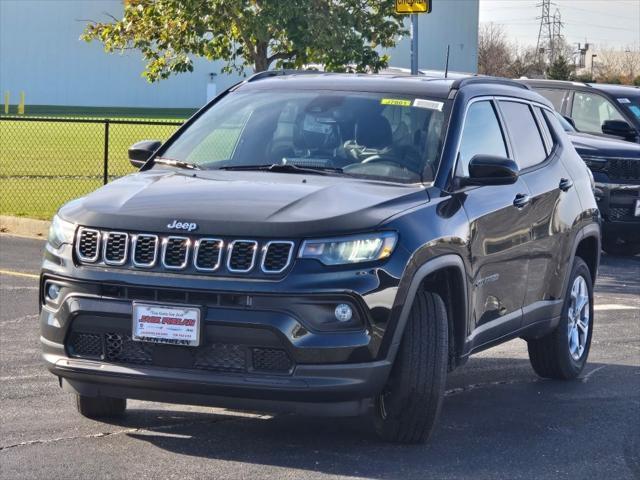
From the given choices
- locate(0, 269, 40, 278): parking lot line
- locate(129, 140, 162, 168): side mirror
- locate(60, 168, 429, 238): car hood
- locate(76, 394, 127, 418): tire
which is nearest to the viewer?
locate(60, 168, 429, 238): car hood

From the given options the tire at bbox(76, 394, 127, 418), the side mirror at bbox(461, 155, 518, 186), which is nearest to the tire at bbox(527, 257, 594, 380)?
the side mirror at bbox(461, 155, 518, 186)

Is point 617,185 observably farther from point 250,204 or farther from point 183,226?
point 183,226

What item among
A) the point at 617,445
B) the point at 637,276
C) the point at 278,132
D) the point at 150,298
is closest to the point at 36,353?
the point at 278,132

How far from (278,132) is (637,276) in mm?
8388

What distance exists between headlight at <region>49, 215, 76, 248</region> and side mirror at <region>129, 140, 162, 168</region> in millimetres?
1247

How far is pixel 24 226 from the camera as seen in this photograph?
1622 centimetres

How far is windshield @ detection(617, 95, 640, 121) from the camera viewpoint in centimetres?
1692

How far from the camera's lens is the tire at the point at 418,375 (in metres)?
6.06

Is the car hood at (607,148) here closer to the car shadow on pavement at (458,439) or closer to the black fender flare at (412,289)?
the car shadow on pavement at (458,439)

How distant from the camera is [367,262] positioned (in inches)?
227

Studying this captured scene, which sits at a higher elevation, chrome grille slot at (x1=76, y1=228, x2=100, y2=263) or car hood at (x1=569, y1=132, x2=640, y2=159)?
chrome grille slot at (x1=76, y1=228, x2=100, y2=263)

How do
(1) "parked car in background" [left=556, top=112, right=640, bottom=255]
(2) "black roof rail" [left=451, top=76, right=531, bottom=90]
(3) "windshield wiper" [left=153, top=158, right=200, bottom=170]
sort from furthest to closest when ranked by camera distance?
(1) "parked car in background" [left=556, top=112, right=640, bottom=255]
(2) "black roof rail" [left=451, top=76, right=531, bottom=90]
(3) "windshield wiper" [left=153, top=158, right=200, bottom=170]

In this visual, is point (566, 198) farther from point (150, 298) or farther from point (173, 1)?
point (173, 1)

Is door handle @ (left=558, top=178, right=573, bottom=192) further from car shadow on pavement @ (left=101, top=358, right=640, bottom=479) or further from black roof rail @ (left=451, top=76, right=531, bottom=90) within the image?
car shadow on pavement @ (left=101, top=358, right=640, bottom=479)
